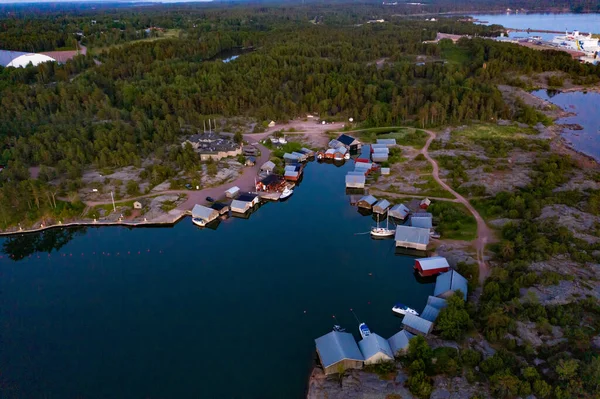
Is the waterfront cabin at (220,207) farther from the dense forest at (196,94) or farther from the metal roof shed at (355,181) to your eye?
the metal roof shed at (355,181)

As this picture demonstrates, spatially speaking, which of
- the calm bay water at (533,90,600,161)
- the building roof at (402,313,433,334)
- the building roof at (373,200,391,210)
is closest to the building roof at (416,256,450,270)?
the building roof at (402,313,433,334)

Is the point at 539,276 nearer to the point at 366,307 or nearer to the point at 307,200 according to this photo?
the point at 366,307

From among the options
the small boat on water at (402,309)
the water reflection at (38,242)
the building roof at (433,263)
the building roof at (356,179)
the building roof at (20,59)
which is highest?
the building roof at (20,59)

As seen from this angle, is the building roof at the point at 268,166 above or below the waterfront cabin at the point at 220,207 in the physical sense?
above

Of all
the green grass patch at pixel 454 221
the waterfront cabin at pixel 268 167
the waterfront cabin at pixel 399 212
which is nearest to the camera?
the green grass patch at pixel 454 221

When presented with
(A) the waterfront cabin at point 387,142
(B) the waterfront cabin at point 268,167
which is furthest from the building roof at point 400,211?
(A) the waterfront cabin at point 387,142

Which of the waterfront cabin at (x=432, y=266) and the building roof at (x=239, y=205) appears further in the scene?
the building roof at (x=239, y=205)

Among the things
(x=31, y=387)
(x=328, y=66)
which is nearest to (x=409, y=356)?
(x=31, y=387)

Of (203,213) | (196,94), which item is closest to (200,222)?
(203,213)
